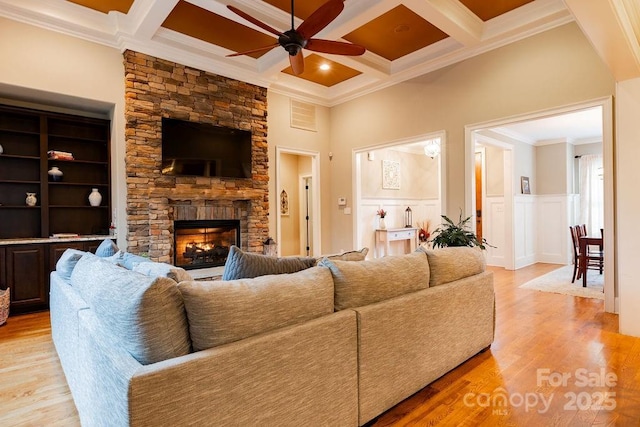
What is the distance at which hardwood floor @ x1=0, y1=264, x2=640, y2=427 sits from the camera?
1941 millimetres

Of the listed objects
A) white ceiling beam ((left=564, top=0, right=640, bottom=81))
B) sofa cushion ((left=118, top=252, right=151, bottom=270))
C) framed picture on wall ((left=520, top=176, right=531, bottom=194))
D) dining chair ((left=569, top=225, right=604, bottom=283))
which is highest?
white ceiling beam ((left=564, top=0, right=640, bottom=81))

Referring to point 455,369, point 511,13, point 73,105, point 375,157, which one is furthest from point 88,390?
point 375,157

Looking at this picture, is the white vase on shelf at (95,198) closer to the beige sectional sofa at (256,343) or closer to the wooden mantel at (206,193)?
the wooden mantel at (206,193)

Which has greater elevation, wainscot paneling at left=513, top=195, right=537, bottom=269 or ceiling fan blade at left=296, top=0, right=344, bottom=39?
ceiling fan blade at left=296, top=0, right=344, bottom=39

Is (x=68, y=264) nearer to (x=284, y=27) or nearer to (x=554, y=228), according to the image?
(x=284, y=27)

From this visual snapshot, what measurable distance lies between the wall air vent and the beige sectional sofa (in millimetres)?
4636

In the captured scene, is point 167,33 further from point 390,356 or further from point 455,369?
point 455,369

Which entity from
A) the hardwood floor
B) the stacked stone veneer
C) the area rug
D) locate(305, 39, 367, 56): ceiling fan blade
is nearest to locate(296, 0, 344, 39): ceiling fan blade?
locate(305, 39, 367, 56): ceiling fan blade

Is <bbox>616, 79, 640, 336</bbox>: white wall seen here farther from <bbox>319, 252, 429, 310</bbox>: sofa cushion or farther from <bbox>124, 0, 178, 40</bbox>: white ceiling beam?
<bbox>124, 0, 178, 40</bbox>: white ceiling beam

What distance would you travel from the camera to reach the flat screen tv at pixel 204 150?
4.74 m

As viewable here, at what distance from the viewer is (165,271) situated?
64.4 inches

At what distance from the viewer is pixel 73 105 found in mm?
4520

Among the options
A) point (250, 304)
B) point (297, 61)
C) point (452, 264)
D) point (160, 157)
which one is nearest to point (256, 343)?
point (250, 304)

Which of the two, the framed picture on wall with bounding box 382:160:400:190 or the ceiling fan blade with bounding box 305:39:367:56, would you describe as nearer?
the ceiling fan blade with bounding box 305:39:367:56
